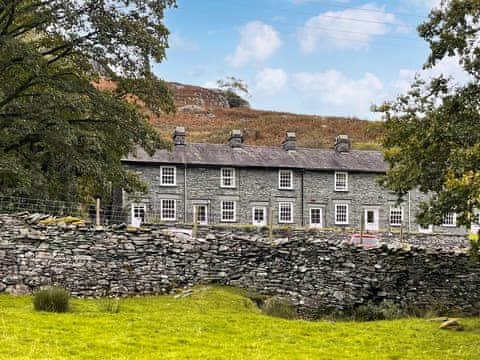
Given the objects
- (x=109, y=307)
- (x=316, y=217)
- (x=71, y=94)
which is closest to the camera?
(x=109, y=307)

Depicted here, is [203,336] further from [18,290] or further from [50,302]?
[18,290]

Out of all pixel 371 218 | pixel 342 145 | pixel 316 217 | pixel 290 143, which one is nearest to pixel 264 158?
pixel 290 143

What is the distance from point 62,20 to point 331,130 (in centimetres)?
6592

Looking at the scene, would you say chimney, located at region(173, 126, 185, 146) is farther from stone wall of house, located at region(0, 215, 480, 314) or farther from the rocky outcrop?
the rocky outcrop

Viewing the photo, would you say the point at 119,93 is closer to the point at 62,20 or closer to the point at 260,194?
the point at 62,20

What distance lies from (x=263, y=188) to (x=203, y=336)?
30.8m

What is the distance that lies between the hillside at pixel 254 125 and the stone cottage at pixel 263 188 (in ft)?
88.2

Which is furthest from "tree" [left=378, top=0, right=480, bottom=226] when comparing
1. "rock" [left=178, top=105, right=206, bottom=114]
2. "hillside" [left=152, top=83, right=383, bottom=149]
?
"rock" [left=178, top=105, right=206, bottom=114]

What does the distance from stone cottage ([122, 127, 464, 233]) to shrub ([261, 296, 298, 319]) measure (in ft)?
78.5

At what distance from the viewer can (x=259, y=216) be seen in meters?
43.2

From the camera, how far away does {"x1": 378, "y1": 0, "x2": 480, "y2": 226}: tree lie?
47.2 ft

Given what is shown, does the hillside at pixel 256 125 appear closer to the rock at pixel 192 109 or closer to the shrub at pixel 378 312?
the rock at pixel 192 109

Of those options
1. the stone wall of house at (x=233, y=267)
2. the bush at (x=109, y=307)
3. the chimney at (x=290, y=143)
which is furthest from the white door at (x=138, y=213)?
the bush at (x=109, y=307)

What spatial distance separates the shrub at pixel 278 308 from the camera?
16.9 m
